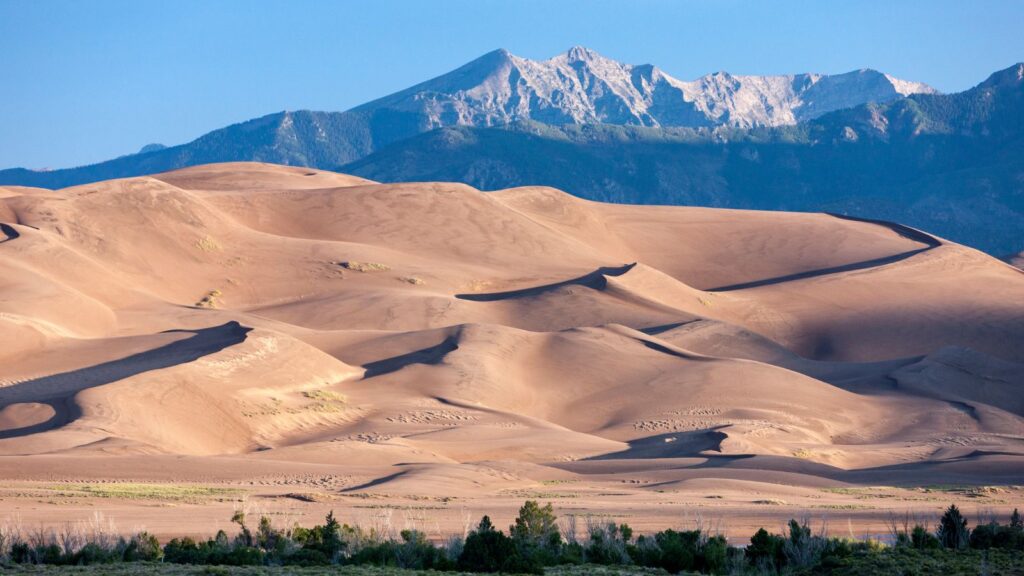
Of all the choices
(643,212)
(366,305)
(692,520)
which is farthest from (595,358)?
(643,212)

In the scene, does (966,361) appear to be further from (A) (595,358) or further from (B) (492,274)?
(B) (492,274)

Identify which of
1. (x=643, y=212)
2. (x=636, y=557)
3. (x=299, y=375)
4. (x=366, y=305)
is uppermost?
(x=643, y=212)

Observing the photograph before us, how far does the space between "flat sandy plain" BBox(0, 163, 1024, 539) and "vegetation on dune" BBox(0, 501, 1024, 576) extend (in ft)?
7.84

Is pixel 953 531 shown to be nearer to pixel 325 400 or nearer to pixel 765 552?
pixel 765 552

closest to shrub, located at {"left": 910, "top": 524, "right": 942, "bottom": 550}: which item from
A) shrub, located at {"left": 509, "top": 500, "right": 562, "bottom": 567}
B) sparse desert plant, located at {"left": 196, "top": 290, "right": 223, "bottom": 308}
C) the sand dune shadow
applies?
shrub, located at {"left": 509, "top": 500, "right": 562, "bottom": 567}

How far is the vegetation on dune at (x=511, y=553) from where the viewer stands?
17.2 m

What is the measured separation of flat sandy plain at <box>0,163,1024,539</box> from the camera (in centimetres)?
3028

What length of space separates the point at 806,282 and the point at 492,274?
18.1 m

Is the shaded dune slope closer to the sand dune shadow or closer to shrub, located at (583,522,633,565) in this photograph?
the sand dune shadow

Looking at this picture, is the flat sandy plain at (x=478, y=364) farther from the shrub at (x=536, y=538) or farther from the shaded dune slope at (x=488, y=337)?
the shrub at (x=536, y=538)

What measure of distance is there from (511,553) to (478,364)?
32294 mm

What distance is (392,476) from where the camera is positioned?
32094 mm

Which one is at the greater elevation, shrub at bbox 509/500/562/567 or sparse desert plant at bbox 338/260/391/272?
sparse desert plant at bbox 338/260/391/272

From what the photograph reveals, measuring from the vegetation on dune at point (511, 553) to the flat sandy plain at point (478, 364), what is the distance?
7.84 feet
